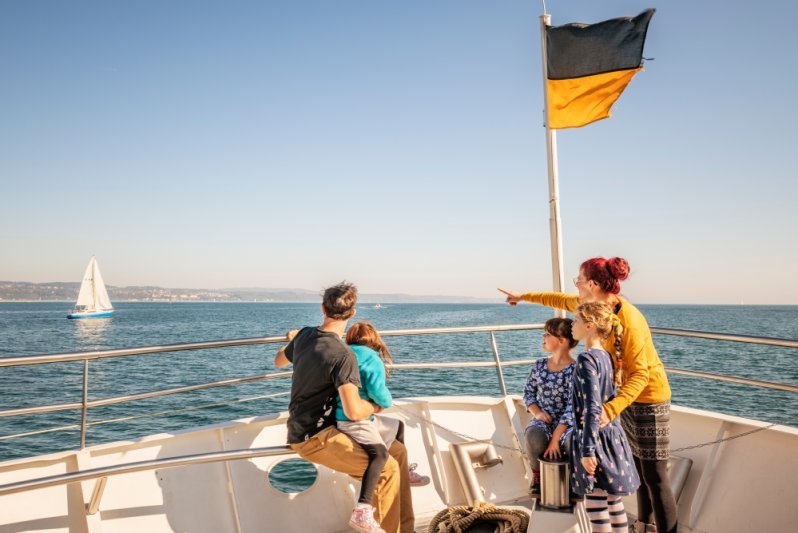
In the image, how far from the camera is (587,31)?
15.1 feet

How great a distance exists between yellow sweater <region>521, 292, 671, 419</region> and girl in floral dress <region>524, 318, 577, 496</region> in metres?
Answer: 0.40

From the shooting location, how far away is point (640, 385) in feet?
8.55

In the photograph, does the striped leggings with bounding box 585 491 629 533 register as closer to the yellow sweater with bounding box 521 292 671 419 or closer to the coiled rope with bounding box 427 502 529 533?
the yellow sweater with bounding box 521 292 671 419

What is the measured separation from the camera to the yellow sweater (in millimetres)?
A: 2570

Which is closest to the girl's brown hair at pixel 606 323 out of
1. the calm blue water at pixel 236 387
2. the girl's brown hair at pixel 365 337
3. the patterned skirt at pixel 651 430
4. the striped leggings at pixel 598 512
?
the patterned skirt at pixel 651 430

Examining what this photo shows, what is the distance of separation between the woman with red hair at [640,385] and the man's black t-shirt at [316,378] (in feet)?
4.37

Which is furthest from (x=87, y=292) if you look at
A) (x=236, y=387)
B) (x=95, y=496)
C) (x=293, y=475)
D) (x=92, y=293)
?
(x=95, y=496)

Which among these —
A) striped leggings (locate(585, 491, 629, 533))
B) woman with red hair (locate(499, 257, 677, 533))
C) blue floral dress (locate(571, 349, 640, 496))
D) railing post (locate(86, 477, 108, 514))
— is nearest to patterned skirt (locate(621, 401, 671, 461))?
woman with red hair (locate(499, 257, 677, 533))

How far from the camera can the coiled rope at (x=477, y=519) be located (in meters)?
3.14

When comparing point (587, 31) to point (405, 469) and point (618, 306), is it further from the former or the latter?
point (405, 469)

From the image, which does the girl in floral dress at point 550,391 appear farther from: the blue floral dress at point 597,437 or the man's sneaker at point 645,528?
the man's sneaker at point 645,528

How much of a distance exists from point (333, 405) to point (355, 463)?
1.03 ft

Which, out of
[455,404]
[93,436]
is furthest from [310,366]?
[93,436]

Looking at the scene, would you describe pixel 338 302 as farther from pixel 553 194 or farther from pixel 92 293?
pixel 92 293
